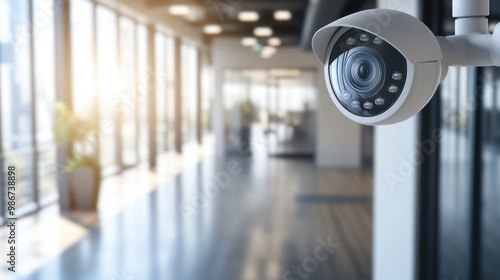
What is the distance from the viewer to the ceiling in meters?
6.34

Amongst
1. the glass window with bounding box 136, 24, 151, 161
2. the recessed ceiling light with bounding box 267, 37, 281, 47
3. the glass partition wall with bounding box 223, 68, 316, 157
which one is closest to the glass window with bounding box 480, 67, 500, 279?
the glass window with bounding box 136, 24, 151, 161

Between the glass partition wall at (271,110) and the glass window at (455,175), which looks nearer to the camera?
the glass window at (455,175)

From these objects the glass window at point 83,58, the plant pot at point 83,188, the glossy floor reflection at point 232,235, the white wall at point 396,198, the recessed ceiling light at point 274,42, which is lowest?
the glossy floor reflection at point 232,235

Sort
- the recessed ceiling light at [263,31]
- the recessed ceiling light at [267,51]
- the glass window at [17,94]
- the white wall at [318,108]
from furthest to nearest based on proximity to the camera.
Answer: the recessed ceiling light at [267,51], the white wall at [318,108], the recessed ceiling light at [263,31], the glass window at [17,94]

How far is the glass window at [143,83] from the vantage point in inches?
451

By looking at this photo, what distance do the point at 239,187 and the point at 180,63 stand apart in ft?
18.9

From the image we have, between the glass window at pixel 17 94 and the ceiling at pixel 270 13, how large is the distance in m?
2.52

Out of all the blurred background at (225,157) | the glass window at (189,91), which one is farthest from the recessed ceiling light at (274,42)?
the glass window at (189,91)

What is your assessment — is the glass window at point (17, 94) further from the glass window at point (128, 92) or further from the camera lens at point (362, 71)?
the camera lens at point (362, 71)

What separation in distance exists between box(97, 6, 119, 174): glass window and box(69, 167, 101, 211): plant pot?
2.25m

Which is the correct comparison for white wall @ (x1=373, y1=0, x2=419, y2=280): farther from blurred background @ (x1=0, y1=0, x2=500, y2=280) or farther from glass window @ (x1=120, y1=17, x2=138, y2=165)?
glass window @ (x1=120, y1=17, x2=138, y2=165)

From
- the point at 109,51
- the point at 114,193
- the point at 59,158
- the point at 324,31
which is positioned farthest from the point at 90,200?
the point at 324,31

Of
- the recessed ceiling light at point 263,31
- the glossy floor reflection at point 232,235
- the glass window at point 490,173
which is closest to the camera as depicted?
the glass window at point 490,173

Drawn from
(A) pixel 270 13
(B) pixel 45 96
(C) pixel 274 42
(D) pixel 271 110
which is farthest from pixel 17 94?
(D) pixel 271 110
